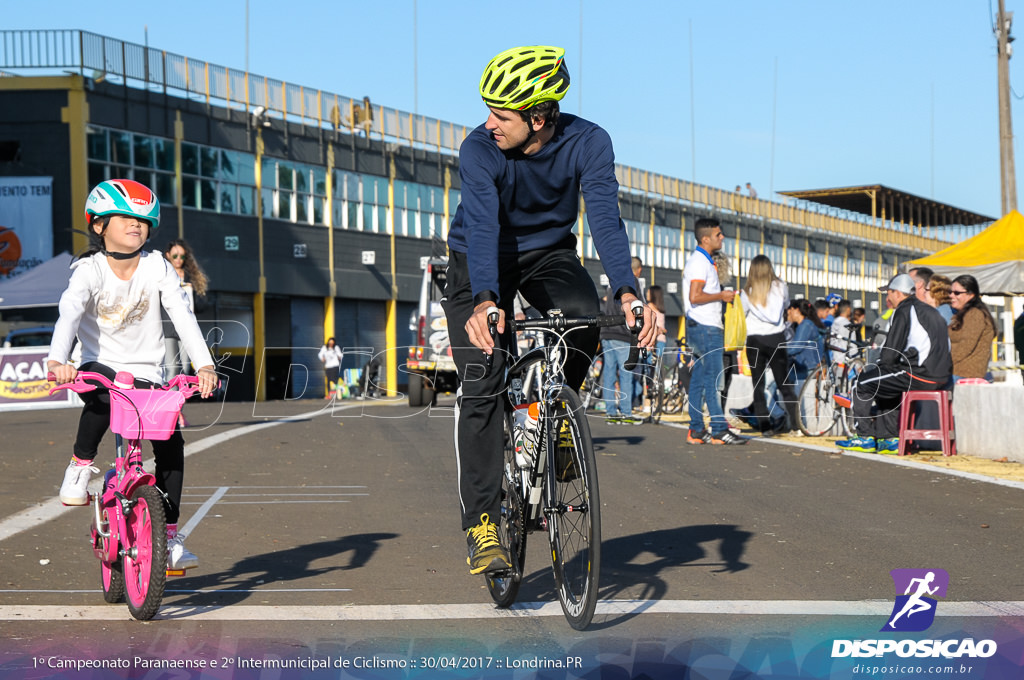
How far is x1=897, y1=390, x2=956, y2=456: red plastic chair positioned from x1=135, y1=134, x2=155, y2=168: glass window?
34255 millimetres

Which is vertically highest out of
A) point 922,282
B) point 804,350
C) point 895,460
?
point 922,282

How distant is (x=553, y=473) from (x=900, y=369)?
27.0 feet

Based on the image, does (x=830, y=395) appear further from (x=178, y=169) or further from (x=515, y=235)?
(x=178, y=169)

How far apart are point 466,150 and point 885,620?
2367 millimetres

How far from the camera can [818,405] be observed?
15.0m

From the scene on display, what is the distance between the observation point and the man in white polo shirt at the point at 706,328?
1312 cm

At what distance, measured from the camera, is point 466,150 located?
5.13 m

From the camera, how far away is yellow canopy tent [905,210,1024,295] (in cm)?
1864

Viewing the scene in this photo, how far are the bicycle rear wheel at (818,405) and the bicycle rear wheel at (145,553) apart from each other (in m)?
10.8

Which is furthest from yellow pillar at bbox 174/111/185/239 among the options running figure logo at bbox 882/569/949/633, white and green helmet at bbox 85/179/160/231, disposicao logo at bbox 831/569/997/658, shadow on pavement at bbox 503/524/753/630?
disposicao logo at bbox 831/569/997/658

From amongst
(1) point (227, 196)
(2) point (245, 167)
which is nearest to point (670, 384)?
(1) point (227, 196)

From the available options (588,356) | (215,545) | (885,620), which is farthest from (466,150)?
(215,545)

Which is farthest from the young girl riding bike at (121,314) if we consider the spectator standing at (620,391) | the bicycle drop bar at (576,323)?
the spectator standing at (620,391)

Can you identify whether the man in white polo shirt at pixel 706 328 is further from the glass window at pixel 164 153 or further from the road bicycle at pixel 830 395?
the glass window at pixel 164 153
